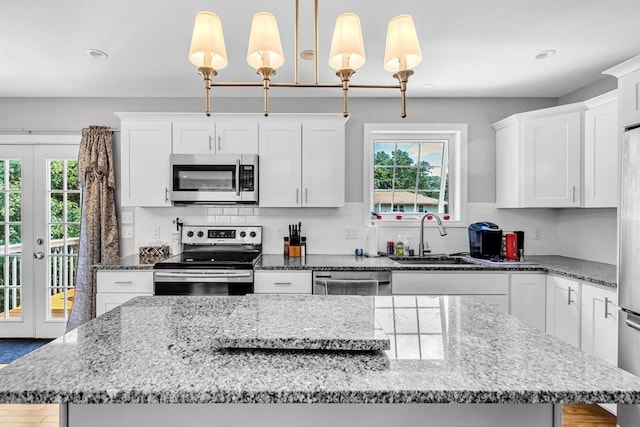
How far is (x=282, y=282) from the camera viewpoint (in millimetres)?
2992

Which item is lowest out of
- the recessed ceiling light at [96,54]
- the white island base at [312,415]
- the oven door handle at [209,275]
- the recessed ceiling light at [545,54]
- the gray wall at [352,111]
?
the white island base at [312,415]

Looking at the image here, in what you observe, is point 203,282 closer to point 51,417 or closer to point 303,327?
point 51,417

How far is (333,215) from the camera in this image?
12.3ft

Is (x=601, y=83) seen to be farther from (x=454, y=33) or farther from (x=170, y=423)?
(x=170, y=423)

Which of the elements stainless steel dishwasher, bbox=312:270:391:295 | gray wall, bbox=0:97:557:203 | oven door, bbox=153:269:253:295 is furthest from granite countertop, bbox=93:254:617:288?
gray wall, bbox=0:97:557:203

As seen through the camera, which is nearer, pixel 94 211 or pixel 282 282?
pixel 282 282

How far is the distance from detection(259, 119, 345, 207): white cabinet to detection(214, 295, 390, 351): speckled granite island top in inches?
75.7

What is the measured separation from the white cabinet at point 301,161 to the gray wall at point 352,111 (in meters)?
0.40

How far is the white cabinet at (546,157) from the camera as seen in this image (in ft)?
10.2

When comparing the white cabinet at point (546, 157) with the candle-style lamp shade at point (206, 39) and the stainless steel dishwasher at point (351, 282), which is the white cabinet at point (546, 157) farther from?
the candle-style lamp shade at point (206, 39)

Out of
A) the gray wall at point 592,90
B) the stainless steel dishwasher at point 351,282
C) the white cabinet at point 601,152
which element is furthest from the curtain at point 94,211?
the gray wall at point 592,90

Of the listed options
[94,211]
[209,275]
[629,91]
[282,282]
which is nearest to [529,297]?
[629,91]

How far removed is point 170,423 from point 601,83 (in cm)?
390

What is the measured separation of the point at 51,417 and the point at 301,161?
102 inches
